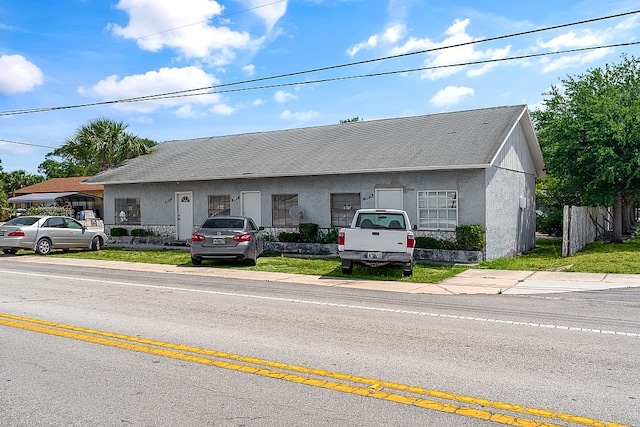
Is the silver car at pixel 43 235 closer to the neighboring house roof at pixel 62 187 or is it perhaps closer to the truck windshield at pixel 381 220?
the truck windshield at pixel 381 220

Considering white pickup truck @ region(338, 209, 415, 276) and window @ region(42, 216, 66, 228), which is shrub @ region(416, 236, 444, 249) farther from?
window @ region(42, 216, 66, 228)

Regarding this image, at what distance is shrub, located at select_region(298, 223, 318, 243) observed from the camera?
2005 centimetres

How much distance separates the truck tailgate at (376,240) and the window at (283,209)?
7.39 m

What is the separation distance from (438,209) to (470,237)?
5.58 ft

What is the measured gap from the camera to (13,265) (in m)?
17.4

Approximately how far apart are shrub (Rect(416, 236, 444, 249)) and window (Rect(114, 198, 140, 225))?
14.1m

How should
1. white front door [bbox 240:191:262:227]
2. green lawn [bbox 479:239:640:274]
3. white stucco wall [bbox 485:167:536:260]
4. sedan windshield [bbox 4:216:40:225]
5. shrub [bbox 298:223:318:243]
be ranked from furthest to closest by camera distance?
white front door [bbox 240:191:262:227] < sedan windshield [bbox 4:216:40:225] < shrub [bbox 298:223:318:243] < white stucco wall [bbox 485:167:536:260] < green lawn [bbox 479:239:640:274]

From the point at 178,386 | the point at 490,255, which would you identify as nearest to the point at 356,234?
the point at 490,255

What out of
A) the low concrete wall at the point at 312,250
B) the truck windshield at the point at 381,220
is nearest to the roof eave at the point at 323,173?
the low concrete wall at the point at 312,250

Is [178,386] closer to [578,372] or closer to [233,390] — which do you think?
[233,390]

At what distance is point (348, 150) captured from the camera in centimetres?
2128

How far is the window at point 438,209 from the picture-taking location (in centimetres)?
1800

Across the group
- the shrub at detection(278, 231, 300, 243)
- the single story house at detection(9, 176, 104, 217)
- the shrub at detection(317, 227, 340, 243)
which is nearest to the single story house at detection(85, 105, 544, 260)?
the shrub at detection(317, 227, 340, 243)

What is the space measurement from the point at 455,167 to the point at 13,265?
14.1 m
